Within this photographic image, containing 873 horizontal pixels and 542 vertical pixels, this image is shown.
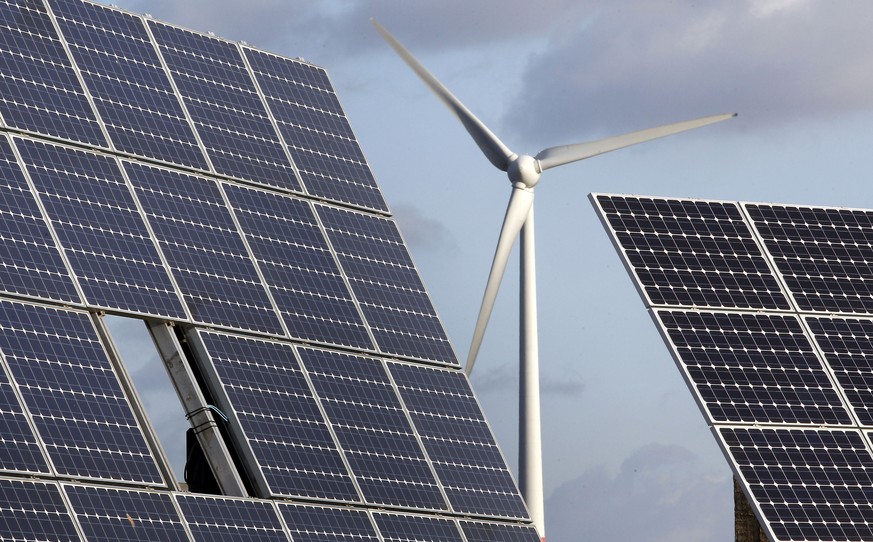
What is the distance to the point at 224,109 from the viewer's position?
50.2 m

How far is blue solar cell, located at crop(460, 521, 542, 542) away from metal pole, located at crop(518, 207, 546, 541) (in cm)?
744

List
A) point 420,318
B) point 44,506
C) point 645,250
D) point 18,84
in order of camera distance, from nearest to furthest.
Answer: point 44,506
point 18,84
point 420,318
point 645,250

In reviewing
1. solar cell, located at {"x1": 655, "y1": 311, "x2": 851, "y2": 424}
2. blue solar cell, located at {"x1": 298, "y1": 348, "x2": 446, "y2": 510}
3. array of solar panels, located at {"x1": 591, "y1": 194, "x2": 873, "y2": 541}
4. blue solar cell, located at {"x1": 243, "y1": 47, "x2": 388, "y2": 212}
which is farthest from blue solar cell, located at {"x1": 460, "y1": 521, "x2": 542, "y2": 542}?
blue solar cell, located at {"x1": 243, "y1": 47, "x2": 388, "y2": 212}

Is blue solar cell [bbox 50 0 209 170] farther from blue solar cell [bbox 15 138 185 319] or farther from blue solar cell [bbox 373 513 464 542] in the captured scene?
blue solar cell [bbox 373 513 464 542]

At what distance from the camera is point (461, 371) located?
49.8 metres

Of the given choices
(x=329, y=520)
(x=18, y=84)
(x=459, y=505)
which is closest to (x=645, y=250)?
(x=459, y=505)

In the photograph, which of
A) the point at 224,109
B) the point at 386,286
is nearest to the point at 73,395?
the point at 386,286

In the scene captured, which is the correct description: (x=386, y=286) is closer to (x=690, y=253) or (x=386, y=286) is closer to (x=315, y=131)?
(x=315, y=131)

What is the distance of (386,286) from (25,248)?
37.2 ft

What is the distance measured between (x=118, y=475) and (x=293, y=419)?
5.94m

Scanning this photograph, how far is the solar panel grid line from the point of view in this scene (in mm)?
40875

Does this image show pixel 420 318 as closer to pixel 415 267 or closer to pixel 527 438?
pixel 415 267

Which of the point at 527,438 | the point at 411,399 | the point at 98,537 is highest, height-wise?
the point at 527,438

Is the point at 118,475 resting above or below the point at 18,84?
below
